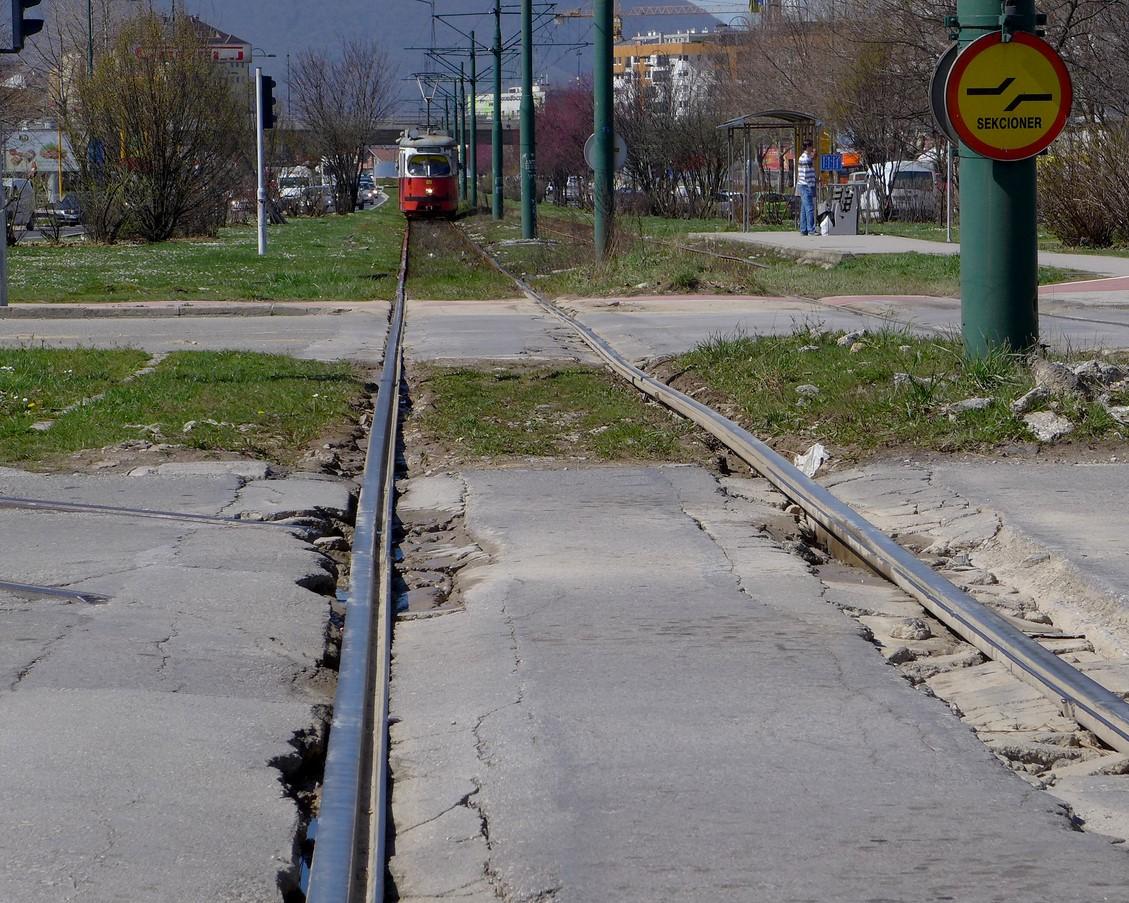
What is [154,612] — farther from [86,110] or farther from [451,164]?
[451,164]

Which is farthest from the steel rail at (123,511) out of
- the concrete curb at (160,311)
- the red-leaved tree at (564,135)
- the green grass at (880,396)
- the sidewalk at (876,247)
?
the red-leaved tree at (564,135)

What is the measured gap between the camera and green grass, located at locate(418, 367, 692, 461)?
923cm

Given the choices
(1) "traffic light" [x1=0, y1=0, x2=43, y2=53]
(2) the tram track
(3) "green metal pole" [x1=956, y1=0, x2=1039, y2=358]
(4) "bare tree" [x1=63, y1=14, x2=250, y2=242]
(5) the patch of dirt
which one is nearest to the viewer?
(2) the tram track

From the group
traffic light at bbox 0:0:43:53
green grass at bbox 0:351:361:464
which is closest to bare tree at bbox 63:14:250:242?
traffic light at bbox 0:0:43:53

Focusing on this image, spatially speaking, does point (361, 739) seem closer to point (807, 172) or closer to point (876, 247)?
point (876, 247)

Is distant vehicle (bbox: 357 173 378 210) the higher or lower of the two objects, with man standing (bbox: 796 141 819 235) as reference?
higher

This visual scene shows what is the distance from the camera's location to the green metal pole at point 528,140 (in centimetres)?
3647

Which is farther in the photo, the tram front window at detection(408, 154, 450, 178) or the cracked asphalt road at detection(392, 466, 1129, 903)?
the tram front window at detection(408, 154, 450, 178)

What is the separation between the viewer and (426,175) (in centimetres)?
5588

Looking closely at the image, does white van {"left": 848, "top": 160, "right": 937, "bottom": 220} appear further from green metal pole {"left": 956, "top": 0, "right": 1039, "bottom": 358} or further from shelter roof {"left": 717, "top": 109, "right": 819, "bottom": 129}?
green metal pole {"left": 956, "top": 0, "right": 1039, "bottom": 358}

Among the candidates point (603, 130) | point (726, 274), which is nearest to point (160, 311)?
point (726, 274)

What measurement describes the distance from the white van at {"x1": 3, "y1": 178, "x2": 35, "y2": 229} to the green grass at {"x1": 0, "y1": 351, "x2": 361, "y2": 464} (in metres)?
26.1

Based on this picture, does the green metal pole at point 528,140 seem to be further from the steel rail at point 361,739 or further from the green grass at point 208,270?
the steel rail at point 361,739

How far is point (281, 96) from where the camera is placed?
125625mm
